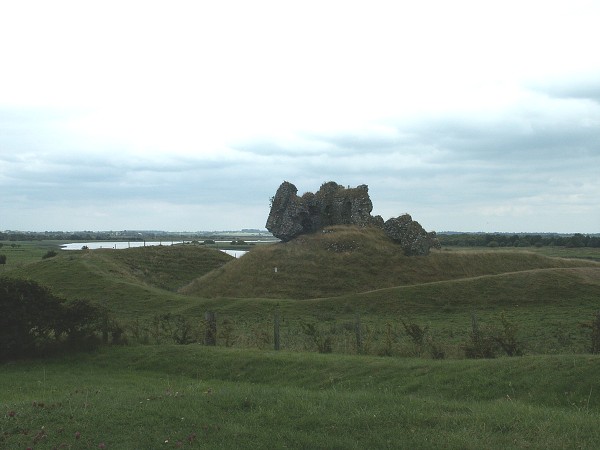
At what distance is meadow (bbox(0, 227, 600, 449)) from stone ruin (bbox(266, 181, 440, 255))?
1738 centimetres

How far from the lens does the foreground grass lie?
953 centimetres

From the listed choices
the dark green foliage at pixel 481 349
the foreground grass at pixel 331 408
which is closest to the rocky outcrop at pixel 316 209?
the dark green foliage at pixel 481 349

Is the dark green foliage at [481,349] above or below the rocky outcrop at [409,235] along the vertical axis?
below

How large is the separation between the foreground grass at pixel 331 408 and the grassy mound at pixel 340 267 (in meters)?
30.4

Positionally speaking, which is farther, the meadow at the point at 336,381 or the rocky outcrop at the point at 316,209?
the rocky outcrop at the point at 316,209

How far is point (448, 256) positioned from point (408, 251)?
3779 millimetres

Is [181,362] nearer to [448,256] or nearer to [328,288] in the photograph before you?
[328,288]

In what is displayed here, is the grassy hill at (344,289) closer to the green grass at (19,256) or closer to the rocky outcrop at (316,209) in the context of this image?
the rocky outcrop at (316,209)

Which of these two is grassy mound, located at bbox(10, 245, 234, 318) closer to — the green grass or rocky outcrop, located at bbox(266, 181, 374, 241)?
the green grass

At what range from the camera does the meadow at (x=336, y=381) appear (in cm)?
977

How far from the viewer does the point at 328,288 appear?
1855 inches

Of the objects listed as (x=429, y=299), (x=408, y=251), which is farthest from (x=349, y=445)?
(x=408, y=251)

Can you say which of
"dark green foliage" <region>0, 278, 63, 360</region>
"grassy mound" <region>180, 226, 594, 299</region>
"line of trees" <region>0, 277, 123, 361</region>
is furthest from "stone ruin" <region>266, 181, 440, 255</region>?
"dark green foliage" <region>0, 278, 63, 360</region>

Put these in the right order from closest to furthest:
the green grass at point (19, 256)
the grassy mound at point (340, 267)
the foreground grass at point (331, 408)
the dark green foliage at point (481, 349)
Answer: the foreground grass at point (331, 408)
the dark green foliage at point (481, 349)
the grassy mound at point (340, 267)
the green grass at point (19, 256)
